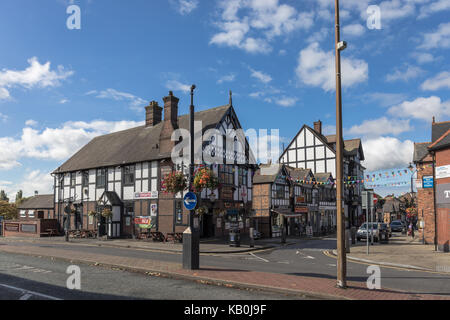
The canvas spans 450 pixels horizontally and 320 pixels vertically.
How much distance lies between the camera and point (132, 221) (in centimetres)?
2891

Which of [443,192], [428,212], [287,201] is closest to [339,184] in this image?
[443,192]

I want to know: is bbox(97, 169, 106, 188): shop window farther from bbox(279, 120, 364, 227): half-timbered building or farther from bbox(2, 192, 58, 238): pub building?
bbox(279, 120, 364, 227): half-timbered building

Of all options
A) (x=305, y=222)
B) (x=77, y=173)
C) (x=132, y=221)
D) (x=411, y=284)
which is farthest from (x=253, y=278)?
(x=305, y=222)

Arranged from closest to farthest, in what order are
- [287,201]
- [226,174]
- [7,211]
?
1. [226,174]
2. [287,201]
3. [7,211]

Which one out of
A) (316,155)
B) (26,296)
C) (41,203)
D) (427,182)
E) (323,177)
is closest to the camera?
(26,296)

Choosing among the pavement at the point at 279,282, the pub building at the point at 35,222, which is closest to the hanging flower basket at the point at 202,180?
the pavement at the point at 279,282

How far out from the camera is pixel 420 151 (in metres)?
29.5

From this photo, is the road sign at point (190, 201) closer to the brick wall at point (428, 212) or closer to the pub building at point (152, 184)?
the pub building at point (152, 184)

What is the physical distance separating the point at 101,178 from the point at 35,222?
808cm

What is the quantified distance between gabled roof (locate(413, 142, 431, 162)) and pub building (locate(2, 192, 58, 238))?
3317 cm

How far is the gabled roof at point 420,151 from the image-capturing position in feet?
93.7

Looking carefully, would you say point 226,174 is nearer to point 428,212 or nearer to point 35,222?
point 428,212

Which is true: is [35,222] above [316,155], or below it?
below

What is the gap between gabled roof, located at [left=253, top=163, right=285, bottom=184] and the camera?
34.5 metres
